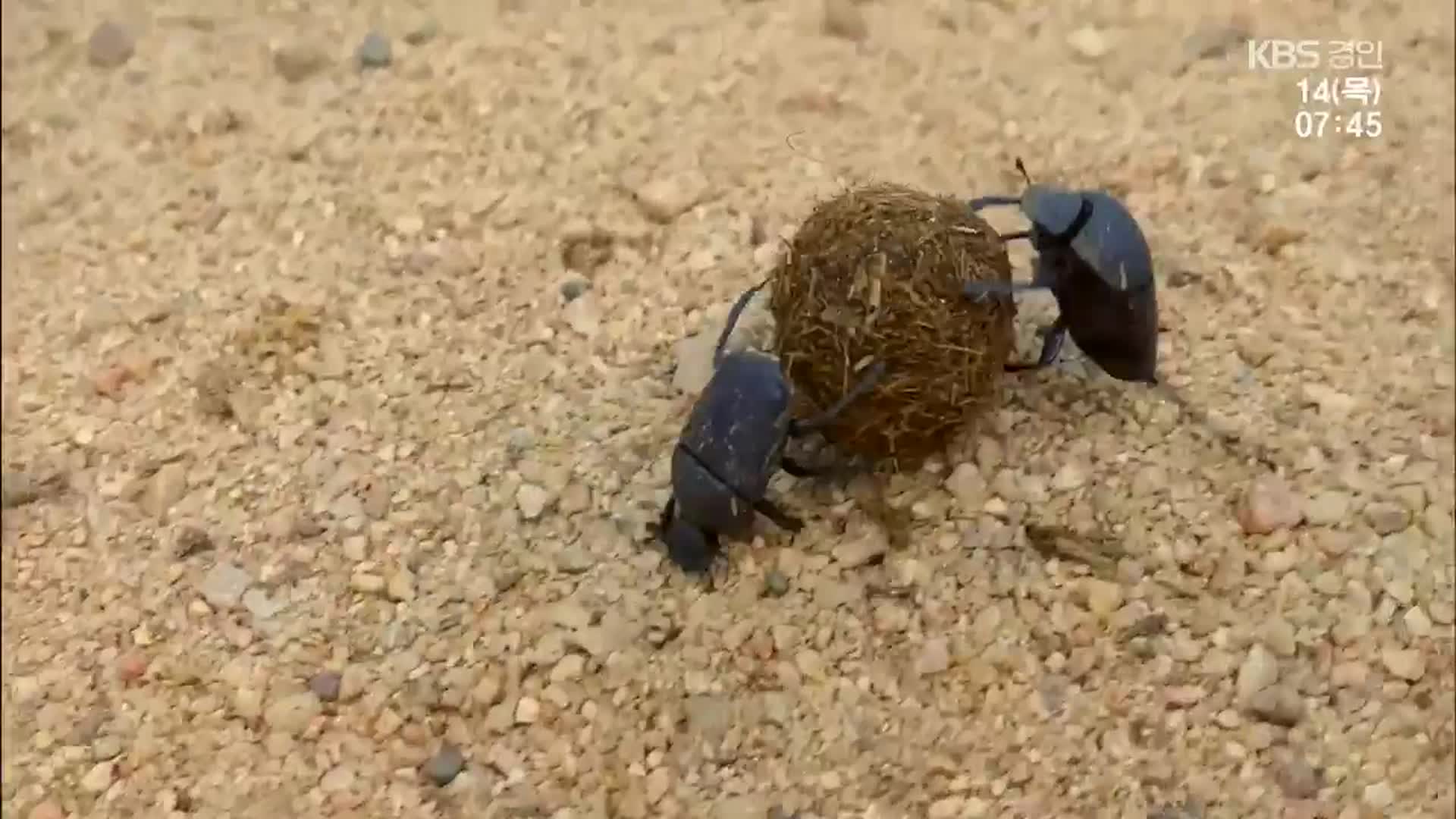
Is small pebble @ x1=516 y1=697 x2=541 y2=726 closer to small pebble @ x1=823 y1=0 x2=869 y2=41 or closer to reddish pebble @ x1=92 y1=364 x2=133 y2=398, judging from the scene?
reddish pebble @ x1=92 y1=364 x2=133 y2=398

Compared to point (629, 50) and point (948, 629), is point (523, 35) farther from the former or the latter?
point (948, 629)

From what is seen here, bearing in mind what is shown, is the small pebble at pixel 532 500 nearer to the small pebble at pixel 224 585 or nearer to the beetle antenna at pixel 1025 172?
the small pebble at pixel 224 585

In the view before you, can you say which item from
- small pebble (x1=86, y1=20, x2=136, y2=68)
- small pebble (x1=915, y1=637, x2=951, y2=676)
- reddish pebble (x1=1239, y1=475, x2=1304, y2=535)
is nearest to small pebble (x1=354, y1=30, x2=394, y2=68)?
small pebble (x1=86, y1=20, x2=136, y2=68)

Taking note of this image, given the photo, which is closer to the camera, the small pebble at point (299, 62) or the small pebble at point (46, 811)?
the small pebble at point (46, 811)

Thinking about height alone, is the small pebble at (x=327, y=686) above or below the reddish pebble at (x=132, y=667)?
below

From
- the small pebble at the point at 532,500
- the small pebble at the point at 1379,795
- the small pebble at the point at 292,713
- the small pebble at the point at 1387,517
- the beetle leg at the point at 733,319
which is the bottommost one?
the small pebble at the point at 1379,795

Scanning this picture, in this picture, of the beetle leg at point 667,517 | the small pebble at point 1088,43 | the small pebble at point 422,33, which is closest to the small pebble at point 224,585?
the beetle leg at point 667,517

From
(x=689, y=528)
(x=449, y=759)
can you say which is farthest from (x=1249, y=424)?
(x=449, y=759)
